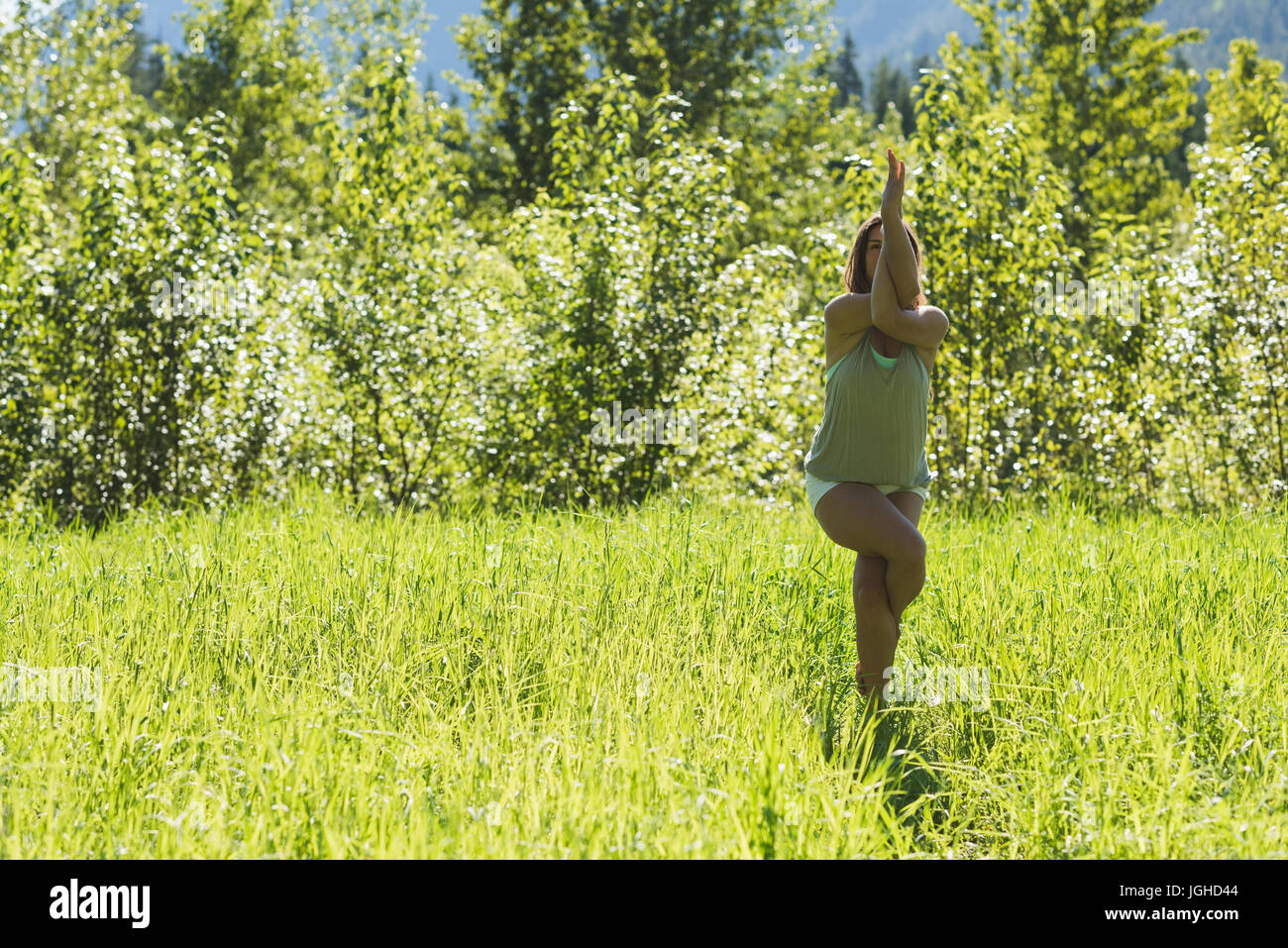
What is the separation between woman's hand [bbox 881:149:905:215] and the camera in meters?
3.64

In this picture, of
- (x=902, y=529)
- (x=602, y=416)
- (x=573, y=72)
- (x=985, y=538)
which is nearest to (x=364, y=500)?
(x=602, y=416)

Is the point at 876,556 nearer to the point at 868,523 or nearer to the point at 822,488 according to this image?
the point at 868,523

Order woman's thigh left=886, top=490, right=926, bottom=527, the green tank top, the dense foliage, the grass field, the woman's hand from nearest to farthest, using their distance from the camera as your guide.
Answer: the grass field → the woman's hand → the green tank top → woman's thigh left=886, top=490, right=926, bottom=527 → the dense foliage

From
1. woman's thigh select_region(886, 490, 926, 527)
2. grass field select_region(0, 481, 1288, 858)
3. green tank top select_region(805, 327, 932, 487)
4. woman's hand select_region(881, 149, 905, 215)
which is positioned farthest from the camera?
woman's thigh select_region(886, 490, 926, 527)

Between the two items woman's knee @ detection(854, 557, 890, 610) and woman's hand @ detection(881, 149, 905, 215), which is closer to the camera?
woman's hand @ detection(881, 149, 905, 215)

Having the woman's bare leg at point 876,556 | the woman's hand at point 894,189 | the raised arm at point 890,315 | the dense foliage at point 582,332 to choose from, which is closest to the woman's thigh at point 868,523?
the woman's bare leg at point 876,556

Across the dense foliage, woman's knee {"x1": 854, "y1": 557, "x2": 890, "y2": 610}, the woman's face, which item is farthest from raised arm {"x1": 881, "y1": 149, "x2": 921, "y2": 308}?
the dense foliage

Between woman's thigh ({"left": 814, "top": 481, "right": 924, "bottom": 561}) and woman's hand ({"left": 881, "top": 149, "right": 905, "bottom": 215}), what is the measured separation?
1.04 m

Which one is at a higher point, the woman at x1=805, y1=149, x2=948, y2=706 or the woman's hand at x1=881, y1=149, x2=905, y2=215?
the woman's hand at x1=881, y1=149, x2=905, y2=215

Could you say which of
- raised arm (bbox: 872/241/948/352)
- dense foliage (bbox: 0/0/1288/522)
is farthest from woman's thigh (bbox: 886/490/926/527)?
dense foliage (bbox: 0/0/1288/522)

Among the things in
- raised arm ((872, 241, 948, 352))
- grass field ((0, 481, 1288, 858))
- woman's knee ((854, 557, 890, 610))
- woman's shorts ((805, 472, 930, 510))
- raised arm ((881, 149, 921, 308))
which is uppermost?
raised arm ((881, 149, 921, 308))

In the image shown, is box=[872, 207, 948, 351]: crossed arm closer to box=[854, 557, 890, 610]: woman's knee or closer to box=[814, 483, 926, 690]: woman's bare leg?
box=[814, 483, 926, 690]: woman's bare leg

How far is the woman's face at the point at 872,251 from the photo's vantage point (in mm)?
3961
